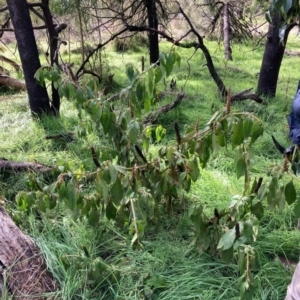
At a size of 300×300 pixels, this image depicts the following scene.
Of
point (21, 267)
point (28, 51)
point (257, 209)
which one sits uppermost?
point (28, 51)

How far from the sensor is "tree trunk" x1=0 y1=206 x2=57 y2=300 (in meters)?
1.78

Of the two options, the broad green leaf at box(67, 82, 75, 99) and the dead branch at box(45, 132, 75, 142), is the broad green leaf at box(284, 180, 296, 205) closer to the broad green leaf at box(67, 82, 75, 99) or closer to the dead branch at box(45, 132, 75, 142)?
the broad green leaf at box(67, 82, 75, 99)

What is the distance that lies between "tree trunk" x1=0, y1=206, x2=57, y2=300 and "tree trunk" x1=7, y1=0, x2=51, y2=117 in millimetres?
2537

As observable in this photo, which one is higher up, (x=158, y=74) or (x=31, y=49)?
(x=158, y=74)

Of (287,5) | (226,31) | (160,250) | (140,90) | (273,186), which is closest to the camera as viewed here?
(287,5)

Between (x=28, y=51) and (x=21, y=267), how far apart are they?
2856mm

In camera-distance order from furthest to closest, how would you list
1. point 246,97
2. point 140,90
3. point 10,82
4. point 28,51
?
point 10,82 < point 246,97 < point 28,51 < point 140,90

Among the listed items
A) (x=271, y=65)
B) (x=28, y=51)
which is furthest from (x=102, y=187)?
(x=271, y=65)

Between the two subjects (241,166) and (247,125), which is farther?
(241,166)

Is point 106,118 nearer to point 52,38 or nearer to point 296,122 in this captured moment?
point 296,122

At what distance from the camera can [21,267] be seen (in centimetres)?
184

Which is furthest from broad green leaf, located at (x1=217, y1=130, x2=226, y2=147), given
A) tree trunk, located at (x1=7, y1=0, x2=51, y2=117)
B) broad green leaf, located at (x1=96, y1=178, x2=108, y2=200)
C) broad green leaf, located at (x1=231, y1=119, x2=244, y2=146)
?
tree trunk, located at (x1=7, y1=0, x2=51, y2=117)

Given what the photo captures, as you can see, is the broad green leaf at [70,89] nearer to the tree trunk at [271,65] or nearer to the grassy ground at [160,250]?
the grassy ground at [160,250]

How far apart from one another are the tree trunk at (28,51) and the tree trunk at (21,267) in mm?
2537
